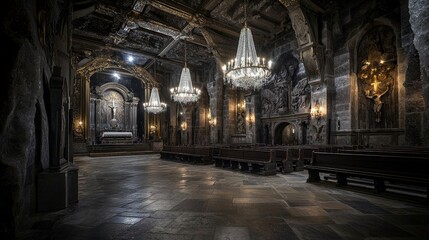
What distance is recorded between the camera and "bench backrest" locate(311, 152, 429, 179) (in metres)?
4.16

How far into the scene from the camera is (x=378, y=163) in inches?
187

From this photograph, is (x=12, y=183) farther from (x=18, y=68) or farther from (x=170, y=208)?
(x=170, y=208)

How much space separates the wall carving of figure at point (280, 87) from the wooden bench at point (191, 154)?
5.96 m

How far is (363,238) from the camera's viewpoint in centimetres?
266

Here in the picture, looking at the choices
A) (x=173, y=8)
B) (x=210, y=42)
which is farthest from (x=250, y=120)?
(x=173, y=8)

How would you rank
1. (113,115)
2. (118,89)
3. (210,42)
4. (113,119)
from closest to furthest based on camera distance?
(210,42), (113,119), (113,115), (118,89)

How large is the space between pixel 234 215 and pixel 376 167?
3491 mm

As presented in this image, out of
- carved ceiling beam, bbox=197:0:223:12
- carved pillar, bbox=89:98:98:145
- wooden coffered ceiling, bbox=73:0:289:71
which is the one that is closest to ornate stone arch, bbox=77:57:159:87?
wooden coffered ceiling, bbox=73:0:289:71

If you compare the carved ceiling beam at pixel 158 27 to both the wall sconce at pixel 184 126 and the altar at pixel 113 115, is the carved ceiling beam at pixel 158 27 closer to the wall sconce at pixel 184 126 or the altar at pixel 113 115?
the wall sconce at pixel 184 126

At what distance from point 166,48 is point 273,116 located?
8.92 meters

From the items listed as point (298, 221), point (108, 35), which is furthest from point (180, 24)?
point (298, 221)

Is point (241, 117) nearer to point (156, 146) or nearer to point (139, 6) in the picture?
point (156, 146)

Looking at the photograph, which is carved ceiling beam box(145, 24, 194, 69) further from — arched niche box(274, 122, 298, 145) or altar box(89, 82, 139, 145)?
arched niche box(274, 122, 298, 145)

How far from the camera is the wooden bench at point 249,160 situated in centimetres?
712
